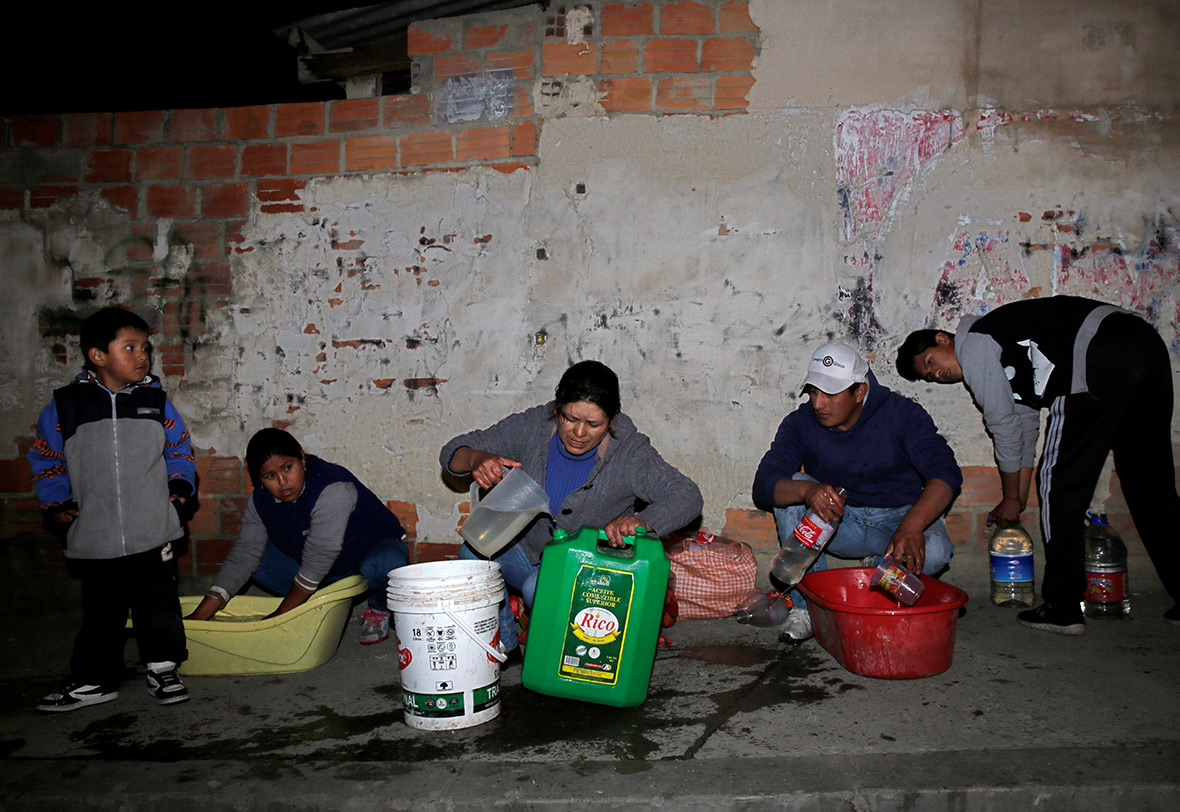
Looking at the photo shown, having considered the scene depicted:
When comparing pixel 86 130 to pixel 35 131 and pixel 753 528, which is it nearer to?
pixel 35 131

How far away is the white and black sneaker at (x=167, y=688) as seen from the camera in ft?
9.90

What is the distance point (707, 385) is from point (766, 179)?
112 centimetres

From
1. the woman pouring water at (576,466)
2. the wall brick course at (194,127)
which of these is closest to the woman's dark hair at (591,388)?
the woman pouring water at (576,466)

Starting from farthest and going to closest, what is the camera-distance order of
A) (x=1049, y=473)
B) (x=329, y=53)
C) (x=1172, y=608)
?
(x=329, y=53)
(x=1172, y=608)
(x=1049, y=473)

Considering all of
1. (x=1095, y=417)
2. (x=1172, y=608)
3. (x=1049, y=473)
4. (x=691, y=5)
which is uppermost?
(x=691, y=5)

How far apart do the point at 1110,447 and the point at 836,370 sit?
1202mm

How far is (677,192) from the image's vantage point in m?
4.21

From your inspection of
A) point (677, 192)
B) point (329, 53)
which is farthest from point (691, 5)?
point (329, 53)

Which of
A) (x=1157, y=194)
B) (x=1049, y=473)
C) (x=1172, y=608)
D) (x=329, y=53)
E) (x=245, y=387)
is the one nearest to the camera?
(x=1049, y=473)

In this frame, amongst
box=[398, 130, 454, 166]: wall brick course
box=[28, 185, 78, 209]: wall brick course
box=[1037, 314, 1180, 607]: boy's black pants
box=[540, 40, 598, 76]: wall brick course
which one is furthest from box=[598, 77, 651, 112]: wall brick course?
box=[28, 185, 78, 209]: wall brick course

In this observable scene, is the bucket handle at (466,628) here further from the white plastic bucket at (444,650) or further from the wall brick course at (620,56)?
the wall brick course at (620,56)

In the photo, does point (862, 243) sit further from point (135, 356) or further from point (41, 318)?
point (41, 318)

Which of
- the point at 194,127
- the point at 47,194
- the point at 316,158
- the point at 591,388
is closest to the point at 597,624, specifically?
the point at 591,388

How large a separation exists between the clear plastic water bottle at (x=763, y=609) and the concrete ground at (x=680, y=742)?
0.39m
